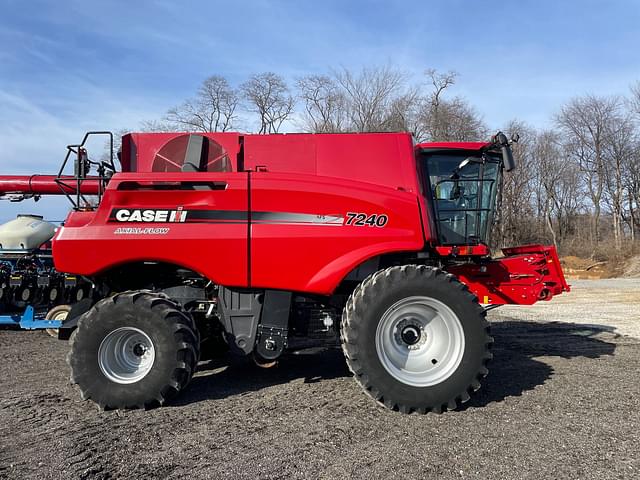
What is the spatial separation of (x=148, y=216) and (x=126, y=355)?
1276 mm

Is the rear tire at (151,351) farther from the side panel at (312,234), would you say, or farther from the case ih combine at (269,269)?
the side panel at (312,234)

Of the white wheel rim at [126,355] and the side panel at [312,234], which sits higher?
the side panel at [312,234]

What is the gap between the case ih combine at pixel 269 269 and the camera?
4156 mm

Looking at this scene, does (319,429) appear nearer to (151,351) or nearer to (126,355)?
(151,351)

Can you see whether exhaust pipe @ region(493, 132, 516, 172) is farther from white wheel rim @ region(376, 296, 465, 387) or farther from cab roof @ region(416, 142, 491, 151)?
white wheel rim @ region(376, 296, 465, 387)

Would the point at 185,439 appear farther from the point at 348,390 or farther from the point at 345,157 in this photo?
the point at 345,157

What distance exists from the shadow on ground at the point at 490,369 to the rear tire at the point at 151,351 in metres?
0.34

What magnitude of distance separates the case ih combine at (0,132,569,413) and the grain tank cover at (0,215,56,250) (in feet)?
16.7

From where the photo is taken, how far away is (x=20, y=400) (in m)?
4.47

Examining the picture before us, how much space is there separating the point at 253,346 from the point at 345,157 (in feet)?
6.75

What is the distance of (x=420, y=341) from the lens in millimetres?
4402

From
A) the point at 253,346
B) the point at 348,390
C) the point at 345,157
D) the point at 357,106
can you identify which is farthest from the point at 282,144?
the point at 357,106

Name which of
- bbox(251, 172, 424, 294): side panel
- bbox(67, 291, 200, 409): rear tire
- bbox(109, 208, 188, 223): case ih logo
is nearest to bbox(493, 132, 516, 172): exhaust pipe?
bbox(251, 172, 424, 294): side panel

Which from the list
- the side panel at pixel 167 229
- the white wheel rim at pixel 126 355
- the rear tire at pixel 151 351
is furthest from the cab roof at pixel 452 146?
the white wheel rim at pixel 126 355
